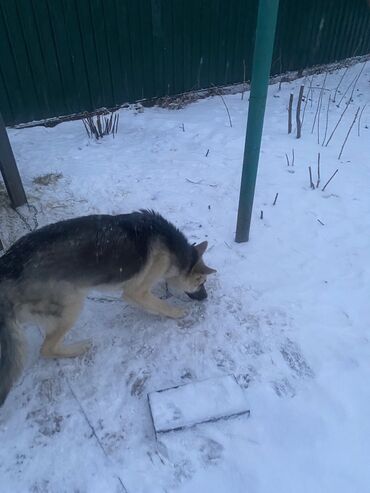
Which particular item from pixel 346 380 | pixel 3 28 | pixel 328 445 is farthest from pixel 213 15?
pixel 328 445

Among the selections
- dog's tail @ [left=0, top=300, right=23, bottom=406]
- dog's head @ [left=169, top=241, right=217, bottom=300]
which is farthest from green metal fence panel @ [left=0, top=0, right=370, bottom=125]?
dog's tail @ [left=0, top=300, right=23, bottom=406]

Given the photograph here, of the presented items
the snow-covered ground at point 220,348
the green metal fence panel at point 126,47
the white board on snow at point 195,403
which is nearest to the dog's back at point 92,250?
the snow-covered ground at point 220,348

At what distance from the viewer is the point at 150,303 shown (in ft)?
10.6

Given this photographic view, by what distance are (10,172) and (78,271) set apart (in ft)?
7.42

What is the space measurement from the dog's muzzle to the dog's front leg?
0.19 meters

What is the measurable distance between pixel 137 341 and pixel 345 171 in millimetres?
3905

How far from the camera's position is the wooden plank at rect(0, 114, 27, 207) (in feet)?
13.6

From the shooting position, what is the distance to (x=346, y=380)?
288 cm

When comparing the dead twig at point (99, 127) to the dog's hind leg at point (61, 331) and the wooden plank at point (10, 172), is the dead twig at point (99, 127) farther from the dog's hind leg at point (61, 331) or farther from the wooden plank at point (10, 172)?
the dog's hind leg at point (61, 331)

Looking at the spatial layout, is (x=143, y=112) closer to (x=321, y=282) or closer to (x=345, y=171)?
(x=345, y=171)

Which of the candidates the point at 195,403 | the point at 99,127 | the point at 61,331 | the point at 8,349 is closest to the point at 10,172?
the point at 99,127

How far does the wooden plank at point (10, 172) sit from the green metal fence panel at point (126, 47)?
8.09 feet

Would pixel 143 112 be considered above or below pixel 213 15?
below

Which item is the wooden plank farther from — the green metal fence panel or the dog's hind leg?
the green metal fence panel
